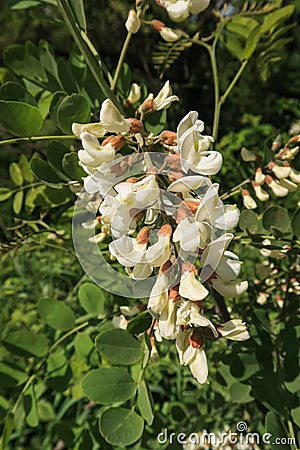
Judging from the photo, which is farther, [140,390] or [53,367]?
[53,367]

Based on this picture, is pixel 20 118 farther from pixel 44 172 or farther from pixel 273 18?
pixel 273 18

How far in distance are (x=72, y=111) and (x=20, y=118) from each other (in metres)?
0.06

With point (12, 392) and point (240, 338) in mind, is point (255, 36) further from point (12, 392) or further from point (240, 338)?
point (12, 392)

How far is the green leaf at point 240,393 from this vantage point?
659mm

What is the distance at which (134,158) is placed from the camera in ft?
1.47

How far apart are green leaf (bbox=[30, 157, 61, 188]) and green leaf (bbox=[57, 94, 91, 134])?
60mm

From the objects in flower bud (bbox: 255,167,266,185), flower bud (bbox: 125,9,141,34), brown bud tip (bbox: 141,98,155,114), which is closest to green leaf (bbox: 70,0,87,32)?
flower bud (bbox: 125,9,141,34)

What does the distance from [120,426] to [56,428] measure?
0.27 m

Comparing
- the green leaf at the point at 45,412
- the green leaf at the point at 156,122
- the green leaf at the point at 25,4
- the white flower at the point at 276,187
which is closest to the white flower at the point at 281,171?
the white flower at the point at 276,187

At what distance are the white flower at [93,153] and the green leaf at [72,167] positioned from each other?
0.11 meters

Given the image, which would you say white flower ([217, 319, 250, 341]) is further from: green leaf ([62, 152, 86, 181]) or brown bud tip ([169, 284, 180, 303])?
green leaf ([62, 152, 86, 181])

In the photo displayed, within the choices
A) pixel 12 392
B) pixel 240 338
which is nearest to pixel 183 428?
pixel 12 392

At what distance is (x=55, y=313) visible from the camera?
73 centimetres

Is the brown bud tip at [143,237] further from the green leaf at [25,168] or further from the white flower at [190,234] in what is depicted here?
the green leaf at [25,168]
